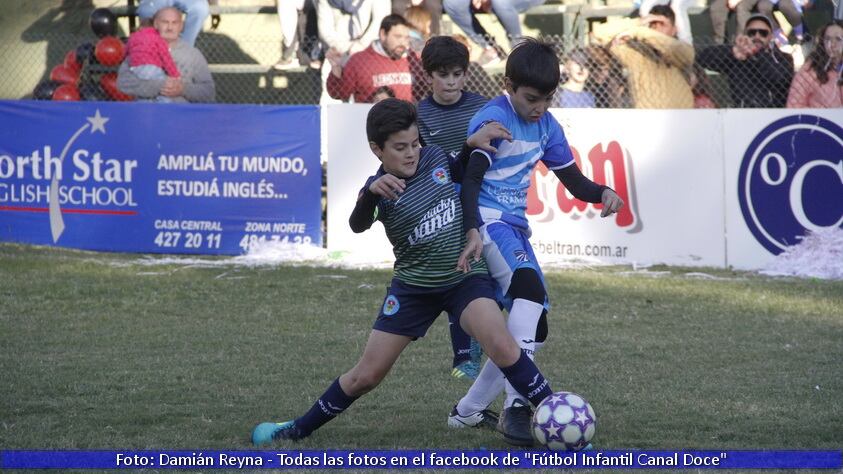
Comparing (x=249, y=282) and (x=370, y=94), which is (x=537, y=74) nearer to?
(x=249, y=282)

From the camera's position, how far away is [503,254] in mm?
5285

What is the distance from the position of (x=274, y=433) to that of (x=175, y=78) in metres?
8.29

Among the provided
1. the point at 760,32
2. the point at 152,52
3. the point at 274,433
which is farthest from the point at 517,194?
the point at 152,52

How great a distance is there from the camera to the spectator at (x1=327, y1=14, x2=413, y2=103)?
11.9 m

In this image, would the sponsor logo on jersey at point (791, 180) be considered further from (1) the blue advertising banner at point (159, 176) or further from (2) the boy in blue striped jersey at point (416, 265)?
(2) the boy in blue striped jersey at point (416, 265)

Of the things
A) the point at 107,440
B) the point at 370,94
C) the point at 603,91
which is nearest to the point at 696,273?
the point at 603,91

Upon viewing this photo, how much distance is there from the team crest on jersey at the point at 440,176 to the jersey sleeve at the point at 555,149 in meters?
0.63

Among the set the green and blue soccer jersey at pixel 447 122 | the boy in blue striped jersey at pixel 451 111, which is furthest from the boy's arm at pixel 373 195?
the green and blue soccer jersey at pixel 447 122

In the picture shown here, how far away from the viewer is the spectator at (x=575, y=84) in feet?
38.6

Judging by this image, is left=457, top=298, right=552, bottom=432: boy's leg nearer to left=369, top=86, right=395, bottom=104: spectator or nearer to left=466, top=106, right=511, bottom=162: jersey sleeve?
left=466, top=106, right=511, bottom=162: jersey sleeve

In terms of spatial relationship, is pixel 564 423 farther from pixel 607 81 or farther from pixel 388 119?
pixel 607 81

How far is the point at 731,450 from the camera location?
501 cm

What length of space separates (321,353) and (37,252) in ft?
18.6

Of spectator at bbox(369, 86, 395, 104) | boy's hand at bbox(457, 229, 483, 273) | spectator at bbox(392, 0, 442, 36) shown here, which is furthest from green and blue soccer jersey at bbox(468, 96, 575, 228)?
spectator at bbox(392, 0, 442, 36)
